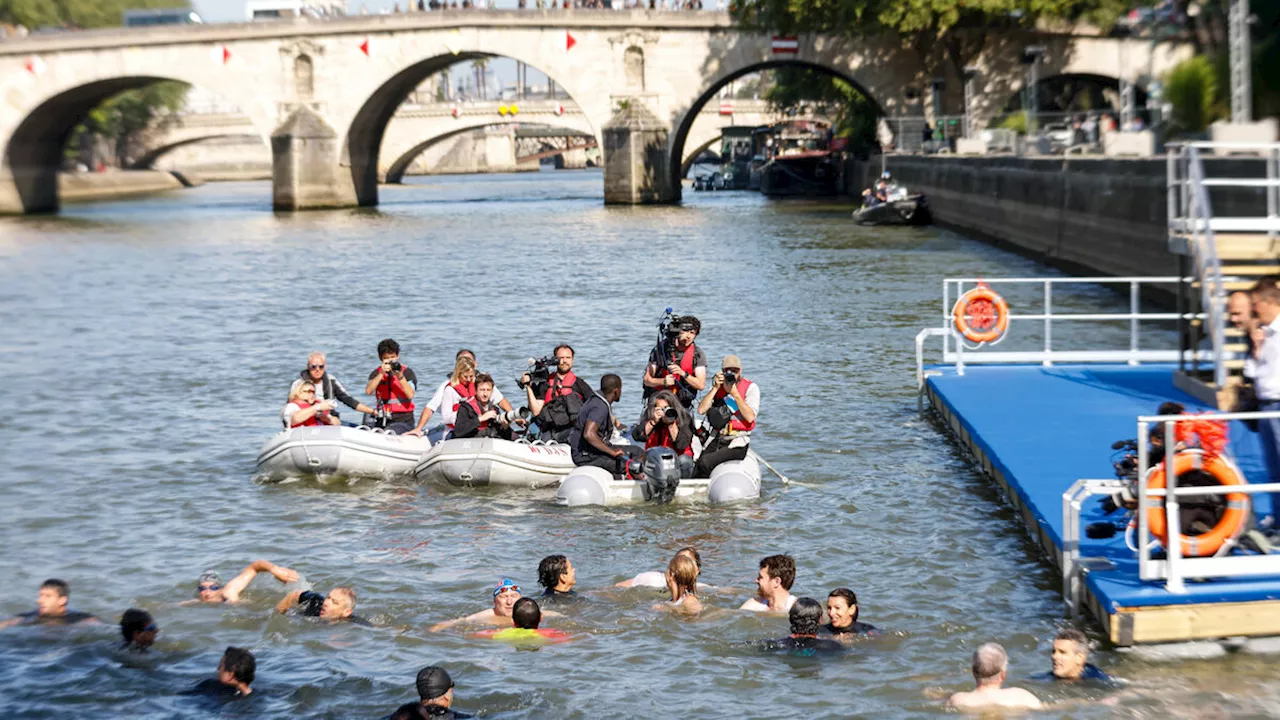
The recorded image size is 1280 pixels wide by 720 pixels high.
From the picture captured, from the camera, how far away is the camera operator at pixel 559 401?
55.0 feet

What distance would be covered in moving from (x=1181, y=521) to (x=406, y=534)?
288 inches

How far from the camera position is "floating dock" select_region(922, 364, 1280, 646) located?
10.5 m

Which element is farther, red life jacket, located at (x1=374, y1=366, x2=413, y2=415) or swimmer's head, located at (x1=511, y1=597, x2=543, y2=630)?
red life jacket, located at (x1=374, y1=366, x2=413, y2=415)

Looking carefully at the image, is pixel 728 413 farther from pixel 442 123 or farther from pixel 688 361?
pixel 442 123

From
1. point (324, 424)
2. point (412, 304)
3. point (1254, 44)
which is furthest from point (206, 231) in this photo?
point (324, 424)

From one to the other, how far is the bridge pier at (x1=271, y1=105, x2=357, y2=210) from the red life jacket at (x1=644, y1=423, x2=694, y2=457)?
57824mm

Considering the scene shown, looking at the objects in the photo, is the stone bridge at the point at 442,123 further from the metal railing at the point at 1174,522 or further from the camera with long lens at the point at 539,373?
the metal railing at the point at 1174,522

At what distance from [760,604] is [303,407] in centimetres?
690

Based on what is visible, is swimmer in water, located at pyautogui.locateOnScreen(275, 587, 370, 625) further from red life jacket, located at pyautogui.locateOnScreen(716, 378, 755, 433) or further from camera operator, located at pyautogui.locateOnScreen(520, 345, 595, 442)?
red life jacket, located at pyautogui.locateOnScreen(716, 378, 755, 433)

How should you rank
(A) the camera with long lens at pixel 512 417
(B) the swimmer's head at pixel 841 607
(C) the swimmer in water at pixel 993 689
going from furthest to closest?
1. (A) the camera with long lens at pixel 512 417
2. (B) the swimmer's head at pixel 841 607
3. (C) the swimmer in water at pixel 993 689

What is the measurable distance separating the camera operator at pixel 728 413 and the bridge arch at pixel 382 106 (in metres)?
56.8

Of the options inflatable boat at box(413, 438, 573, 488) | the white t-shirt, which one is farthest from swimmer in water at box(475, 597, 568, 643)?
inflatable boat at box(413, 438, 573, 488)

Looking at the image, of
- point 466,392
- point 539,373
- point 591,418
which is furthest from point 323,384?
point 591,418

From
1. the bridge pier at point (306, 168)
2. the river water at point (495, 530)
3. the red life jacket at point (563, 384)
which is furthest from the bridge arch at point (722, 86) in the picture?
the red life jacket at point (563, 384)
